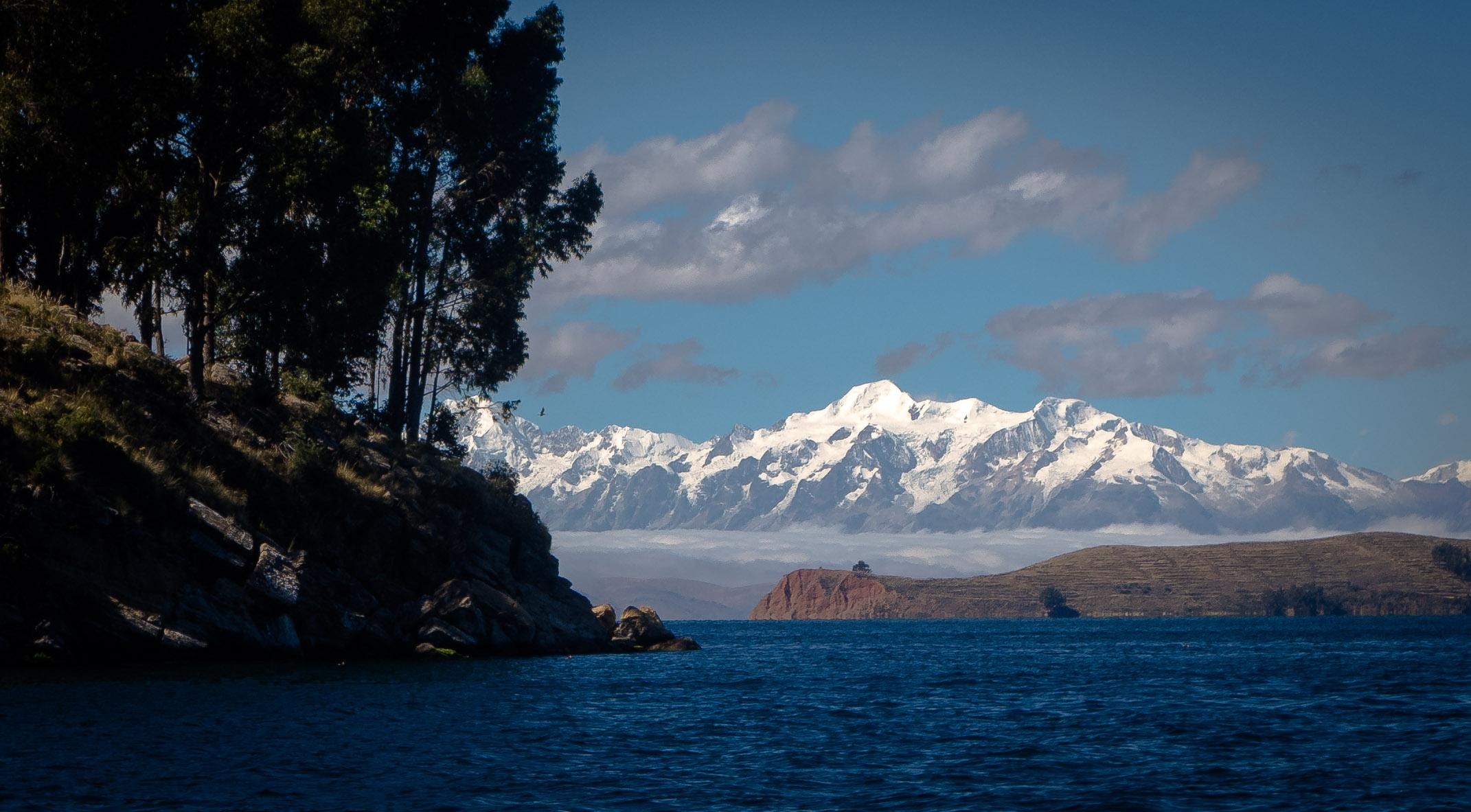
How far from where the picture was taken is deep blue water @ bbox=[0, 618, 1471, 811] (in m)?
25.6

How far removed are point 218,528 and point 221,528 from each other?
11 centimetres

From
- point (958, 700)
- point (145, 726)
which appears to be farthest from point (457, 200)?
point (145, 726)

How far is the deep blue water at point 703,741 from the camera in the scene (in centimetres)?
2556

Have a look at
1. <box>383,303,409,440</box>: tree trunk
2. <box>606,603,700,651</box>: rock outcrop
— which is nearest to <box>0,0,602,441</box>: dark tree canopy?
<box>383,303,409,440</box>: tree trunk

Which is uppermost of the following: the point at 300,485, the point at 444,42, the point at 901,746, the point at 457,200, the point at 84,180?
the point at 444,42

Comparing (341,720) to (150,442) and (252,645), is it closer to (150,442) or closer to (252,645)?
(252,645)

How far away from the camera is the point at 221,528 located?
48.6m

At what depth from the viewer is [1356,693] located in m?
49.3

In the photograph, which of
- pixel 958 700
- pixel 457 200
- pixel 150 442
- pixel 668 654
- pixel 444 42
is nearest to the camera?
pixel 958 700

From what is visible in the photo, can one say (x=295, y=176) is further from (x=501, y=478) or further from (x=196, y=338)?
(x=501, y=478)

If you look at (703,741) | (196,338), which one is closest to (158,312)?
(196,338)

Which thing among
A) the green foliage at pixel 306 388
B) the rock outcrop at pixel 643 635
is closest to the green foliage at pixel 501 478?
the rock outcrop at pixel 643 635

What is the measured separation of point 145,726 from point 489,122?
44.0m

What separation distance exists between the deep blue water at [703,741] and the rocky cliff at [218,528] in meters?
2.27
